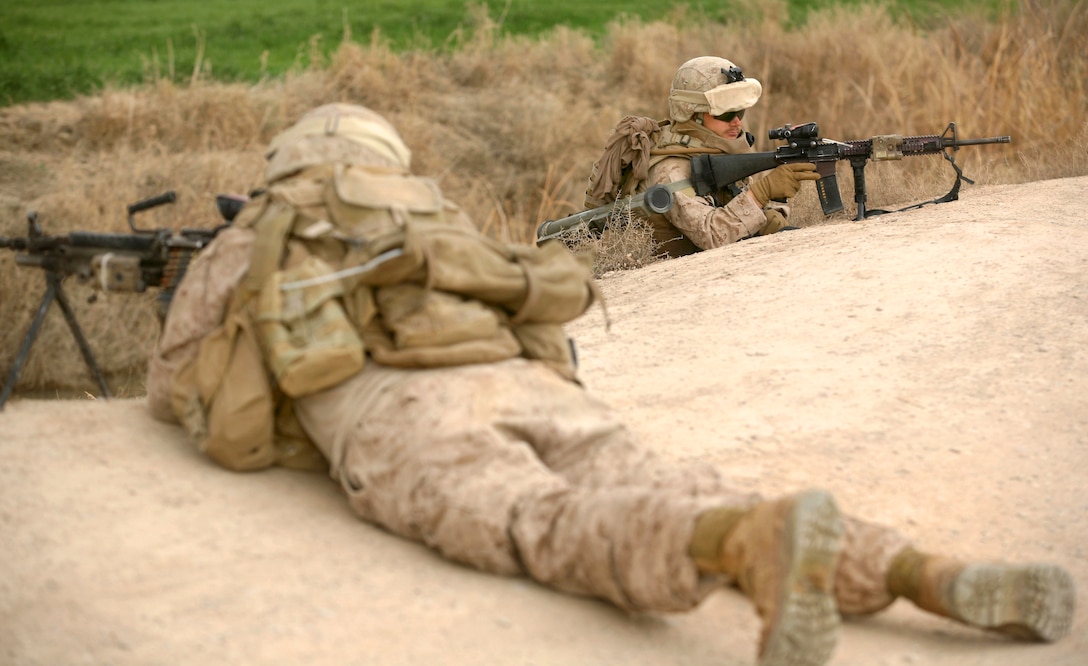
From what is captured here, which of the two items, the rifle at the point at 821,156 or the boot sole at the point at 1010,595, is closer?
the boot sole at the point at 1010,595

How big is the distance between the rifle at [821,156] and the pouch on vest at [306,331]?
13.9 feet

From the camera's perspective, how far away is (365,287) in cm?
353

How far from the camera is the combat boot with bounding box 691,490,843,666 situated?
2637 mm

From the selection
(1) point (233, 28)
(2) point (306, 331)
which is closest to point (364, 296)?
(2) point (306, 331)

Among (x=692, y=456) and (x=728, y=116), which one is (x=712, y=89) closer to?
(x=728, y=116)

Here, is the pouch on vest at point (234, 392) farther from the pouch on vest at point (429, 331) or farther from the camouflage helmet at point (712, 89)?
the camouflage helmet at point (712, 89)

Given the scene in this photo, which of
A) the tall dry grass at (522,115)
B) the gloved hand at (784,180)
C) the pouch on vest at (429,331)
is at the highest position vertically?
the pouch on vest at (429,331)

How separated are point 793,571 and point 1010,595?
664 millimetres

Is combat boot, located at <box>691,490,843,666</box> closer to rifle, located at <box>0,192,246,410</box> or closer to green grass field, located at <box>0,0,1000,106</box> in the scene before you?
rifle, located at <box>0,192,246,410</box>

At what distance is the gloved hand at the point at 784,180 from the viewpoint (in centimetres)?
727

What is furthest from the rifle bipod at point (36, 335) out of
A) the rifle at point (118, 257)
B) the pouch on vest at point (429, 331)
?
the pouch on vest at point (429, 331)

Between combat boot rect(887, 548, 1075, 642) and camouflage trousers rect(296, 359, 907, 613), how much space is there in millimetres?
93

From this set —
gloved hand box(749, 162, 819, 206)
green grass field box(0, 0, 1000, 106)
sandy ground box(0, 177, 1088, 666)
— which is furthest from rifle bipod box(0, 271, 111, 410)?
green grass field box(0, 0, 1000, 106)

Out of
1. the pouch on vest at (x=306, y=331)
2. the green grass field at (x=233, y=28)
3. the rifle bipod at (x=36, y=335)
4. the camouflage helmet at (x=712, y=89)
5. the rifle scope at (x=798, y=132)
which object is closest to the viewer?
the pouch on vest at (x=306, y=331)
